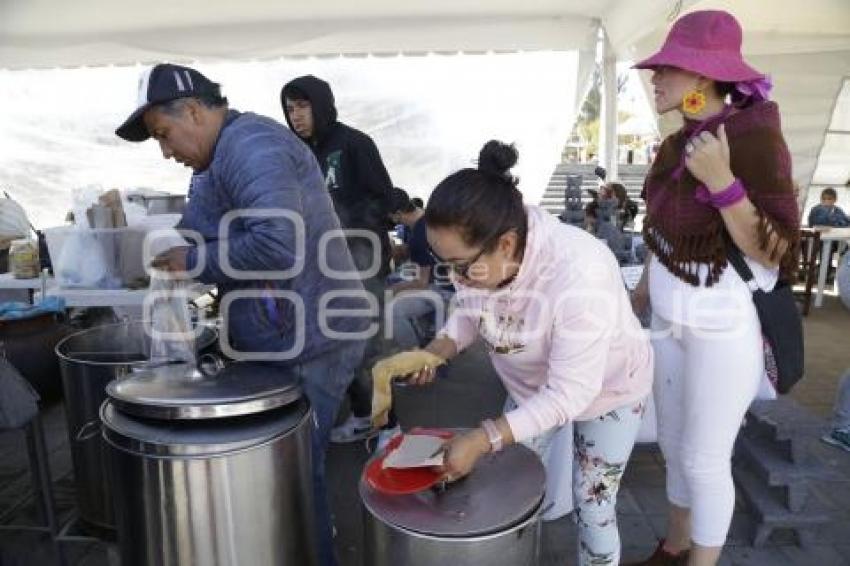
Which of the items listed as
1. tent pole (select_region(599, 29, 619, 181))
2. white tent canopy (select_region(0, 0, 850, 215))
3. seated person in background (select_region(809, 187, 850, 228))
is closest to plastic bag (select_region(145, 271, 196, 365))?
white tent canopy (select_region(0, 0, 850, 215))

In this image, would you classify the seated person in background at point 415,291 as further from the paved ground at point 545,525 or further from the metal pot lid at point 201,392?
the metal pot lid at point 201,392

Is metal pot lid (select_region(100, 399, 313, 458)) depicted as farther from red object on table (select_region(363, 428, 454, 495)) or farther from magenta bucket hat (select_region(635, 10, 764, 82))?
magenta bucket hat (select_region(635, 10, 764, 82))

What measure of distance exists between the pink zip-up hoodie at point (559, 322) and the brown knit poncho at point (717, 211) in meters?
0.27

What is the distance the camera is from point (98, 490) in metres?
2.15

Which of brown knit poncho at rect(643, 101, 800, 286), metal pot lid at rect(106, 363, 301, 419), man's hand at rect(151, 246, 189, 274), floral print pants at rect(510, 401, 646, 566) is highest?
brown knit poncho at rect(643, 101, 800, 286)

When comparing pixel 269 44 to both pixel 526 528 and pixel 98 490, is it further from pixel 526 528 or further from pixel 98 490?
pixel 526 528

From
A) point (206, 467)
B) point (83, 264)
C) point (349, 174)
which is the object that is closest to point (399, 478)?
point (206, 467)

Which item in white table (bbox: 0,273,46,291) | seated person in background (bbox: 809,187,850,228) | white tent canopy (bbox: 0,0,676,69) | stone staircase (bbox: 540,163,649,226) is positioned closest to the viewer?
white table (bbox: 0,273,46,291)

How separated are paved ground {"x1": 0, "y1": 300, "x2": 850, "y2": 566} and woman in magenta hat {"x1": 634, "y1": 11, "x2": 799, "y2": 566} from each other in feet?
2.18

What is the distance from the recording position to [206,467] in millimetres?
1232

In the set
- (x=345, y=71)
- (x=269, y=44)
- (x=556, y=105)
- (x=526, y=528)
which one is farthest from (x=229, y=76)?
(x=526, y=528)

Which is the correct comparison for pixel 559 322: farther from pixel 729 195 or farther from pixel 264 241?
pixel 264 241

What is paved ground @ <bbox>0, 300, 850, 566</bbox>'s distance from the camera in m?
2.15

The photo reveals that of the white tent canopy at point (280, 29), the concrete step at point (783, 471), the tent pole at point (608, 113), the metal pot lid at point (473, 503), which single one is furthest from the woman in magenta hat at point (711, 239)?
the tent pole at point (608, 113)
